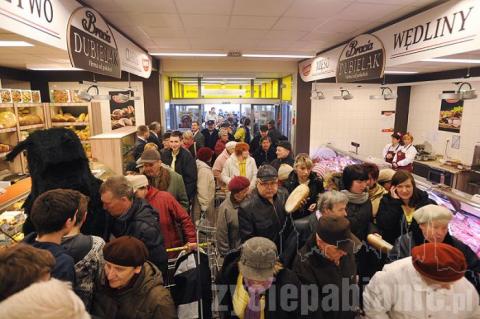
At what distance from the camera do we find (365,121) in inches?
385

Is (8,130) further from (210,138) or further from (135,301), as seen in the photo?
(135,301)

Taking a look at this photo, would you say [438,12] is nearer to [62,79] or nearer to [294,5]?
[294,5]

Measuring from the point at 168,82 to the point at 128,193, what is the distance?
8.75 meters

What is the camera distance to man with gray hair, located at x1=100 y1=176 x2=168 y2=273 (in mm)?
2172

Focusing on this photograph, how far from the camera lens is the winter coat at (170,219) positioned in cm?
273

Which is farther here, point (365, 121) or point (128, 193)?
point (365, 121)

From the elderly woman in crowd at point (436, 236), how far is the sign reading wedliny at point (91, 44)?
3408mm

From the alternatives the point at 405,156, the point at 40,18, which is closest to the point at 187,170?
the point at 40,18

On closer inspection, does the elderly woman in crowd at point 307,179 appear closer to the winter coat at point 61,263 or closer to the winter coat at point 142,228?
the winter coat at point 142,228

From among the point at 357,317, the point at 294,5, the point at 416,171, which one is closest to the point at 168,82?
the point at 294,5

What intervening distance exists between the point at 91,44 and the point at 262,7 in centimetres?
219

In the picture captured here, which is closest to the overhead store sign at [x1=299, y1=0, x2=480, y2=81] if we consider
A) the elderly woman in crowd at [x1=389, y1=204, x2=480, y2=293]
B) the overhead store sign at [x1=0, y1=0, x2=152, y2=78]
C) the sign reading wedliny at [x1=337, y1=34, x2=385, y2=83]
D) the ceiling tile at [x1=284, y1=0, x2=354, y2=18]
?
the sign reading wedliny at [x1=337, y1=34, x2=385, y2=83]

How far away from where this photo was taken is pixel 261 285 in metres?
1.73

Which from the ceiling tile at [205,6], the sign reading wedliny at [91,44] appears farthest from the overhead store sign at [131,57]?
the ceiling tile at [205,6]
